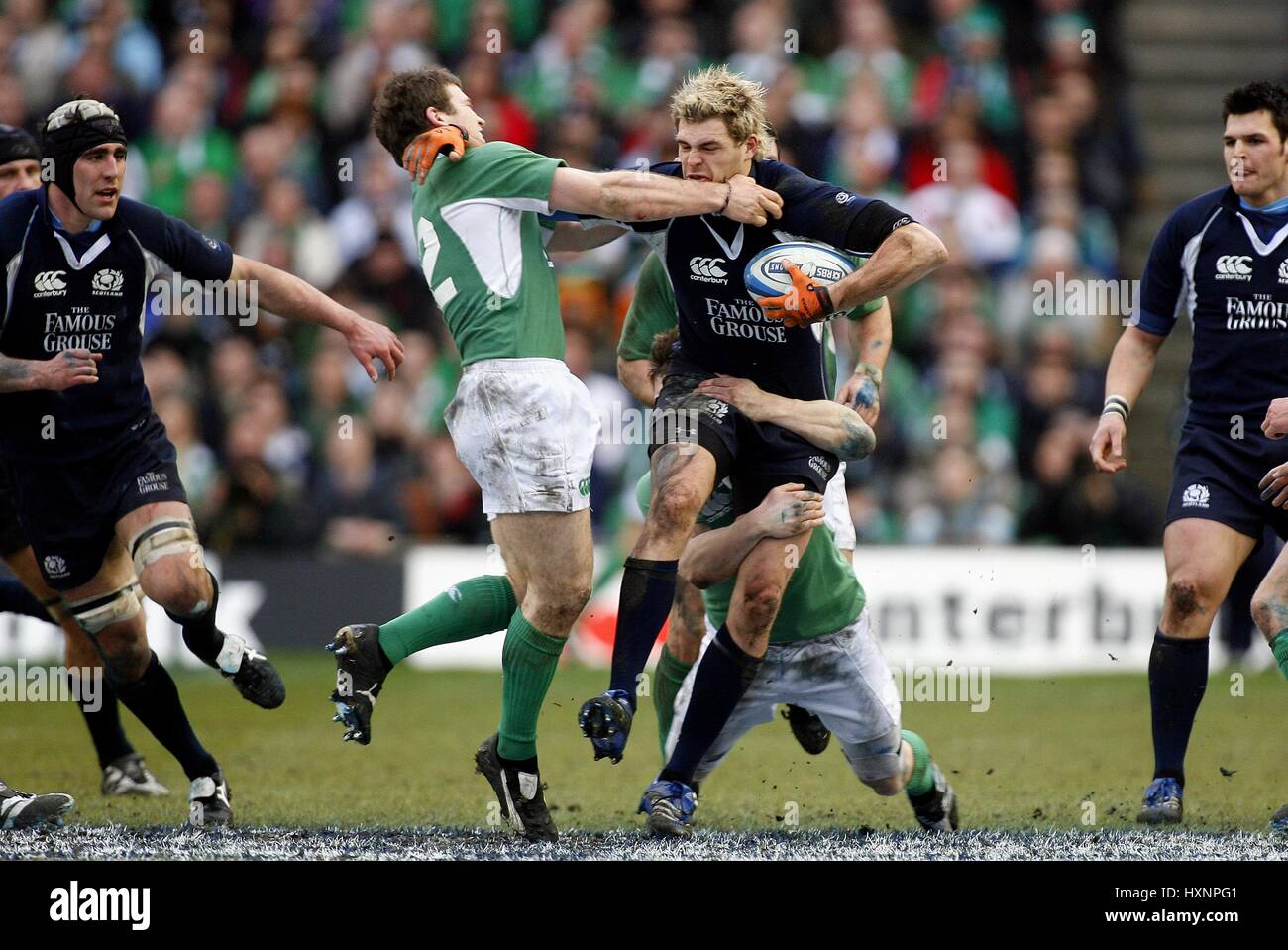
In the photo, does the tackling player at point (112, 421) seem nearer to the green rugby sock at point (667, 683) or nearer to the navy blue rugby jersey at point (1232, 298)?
the green rugby sock at point (667, 683)

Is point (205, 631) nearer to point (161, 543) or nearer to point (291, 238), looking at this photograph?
point (161, 543)

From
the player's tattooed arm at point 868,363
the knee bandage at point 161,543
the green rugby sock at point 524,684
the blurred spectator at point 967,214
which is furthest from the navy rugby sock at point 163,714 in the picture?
the blurred spectator at point 967,214

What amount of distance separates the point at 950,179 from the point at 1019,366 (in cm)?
166

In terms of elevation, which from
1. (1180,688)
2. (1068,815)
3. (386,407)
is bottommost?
(1068,815)

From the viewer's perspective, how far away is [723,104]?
596cm

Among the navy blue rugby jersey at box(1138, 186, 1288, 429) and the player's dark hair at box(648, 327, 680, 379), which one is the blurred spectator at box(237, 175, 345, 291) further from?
the navy blue rugby jersey at box(1138, 186, 1288, 429)

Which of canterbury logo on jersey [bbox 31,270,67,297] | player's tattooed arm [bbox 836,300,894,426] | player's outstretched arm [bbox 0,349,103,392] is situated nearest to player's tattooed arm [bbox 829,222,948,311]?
player's tattooed arm [bbox 836,300,894,426]

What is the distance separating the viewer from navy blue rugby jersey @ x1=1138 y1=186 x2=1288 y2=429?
6.46m

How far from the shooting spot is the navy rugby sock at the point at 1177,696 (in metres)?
6.50

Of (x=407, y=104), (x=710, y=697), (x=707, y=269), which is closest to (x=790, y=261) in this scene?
(x=707, y=269)

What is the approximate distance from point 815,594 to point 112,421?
270 centimetres

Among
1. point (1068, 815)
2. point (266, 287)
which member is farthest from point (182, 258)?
point (1068, 815)

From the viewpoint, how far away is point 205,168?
13.7 metres

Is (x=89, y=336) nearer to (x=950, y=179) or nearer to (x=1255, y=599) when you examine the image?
(x=1255, y=599)
